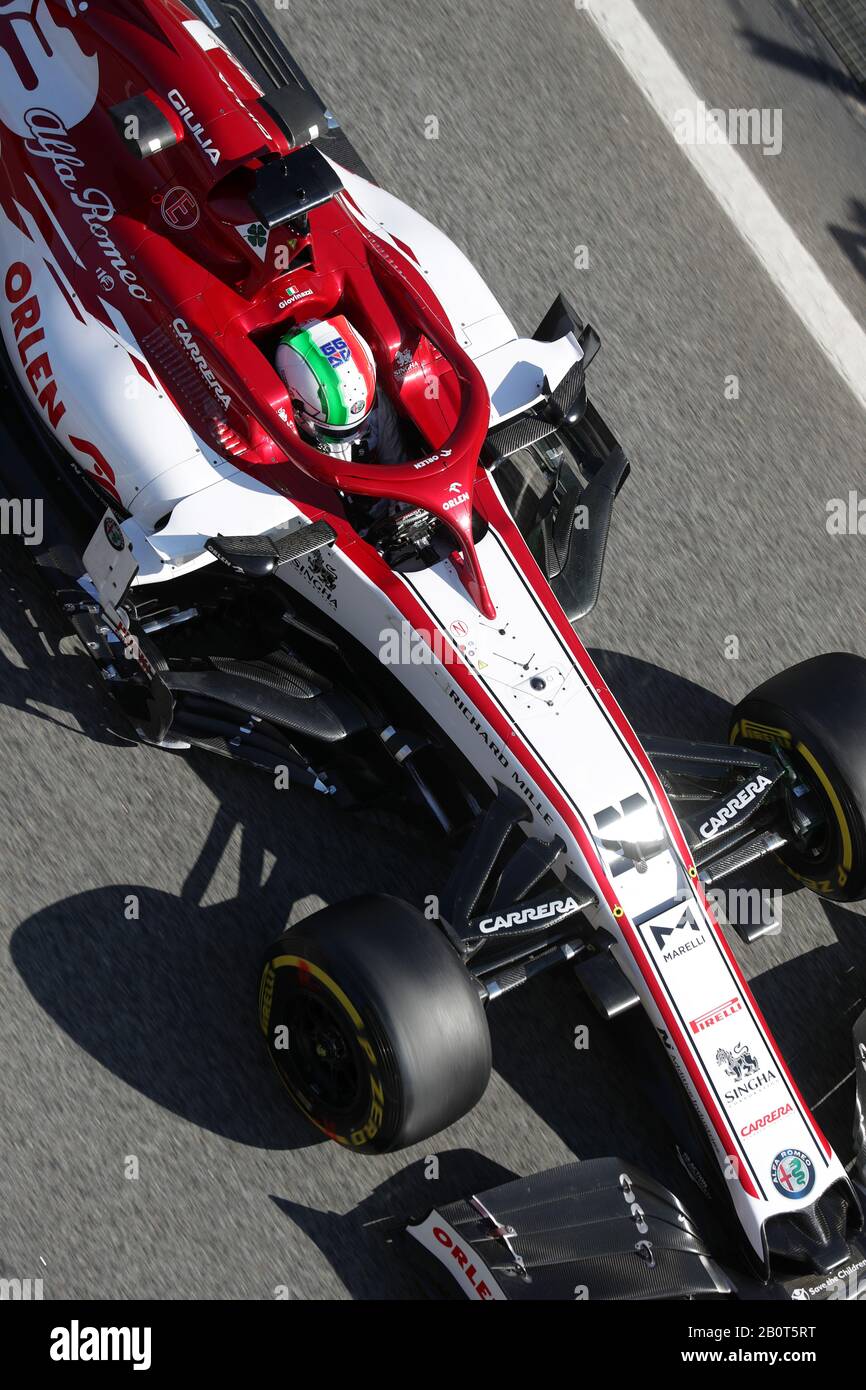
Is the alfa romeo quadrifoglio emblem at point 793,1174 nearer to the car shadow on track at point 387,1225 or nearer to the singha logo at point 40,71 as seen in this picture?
the car shadow on track at point 387,1225

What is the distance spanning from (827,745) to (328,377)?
2.32 metres

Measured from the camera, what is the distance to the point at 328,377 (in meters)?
5.96

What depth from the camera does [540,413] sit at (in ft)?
21.0

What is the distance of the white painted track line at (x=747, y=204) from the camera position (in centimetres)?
855

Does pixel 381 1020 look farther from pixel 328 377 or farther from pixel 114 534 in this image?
pixel 328 377

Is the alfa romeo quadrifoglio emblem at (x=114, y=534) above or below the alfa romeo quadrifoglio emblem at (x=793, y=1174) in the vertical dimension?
above

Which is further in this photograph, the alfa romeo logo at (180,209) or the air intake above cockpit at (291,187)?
the alfa romeo logo at (180,209)

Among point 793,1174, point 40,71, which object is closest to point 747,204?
point 40,71

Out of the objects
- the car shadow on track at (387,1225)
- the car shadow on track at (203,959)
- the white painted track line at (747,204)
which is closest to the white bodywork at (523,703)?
the car shadow on track at (203,959)

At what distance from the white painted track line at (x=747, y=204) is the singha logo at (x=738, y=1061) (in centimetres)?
402

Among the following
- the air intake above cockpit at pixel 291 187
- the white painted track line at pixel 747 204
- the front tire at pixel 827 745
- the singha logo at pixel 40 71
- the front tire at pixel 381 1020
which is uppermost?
the singha logo at pixel 40 71

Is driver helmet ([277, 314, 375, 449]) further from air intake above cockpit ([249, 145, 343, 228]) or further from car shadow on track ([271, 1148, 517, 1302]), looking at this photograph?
car shadow on track ([271, 1148, 517, 1302])

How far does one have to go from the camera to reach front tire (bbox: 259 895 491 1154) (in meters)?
5.29

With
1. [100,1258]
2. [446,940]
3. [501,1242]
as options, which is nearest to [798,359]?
[446,940]
